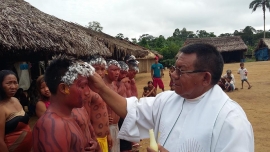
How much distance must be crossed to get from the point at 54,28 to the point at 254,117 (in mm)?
6803

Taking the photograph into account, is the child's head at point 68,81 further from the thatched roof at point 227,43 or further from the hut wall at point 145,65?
the thatched roof at point 227,43

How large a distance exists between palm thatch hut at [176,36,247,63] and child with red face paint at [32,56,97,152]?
35.8 metres

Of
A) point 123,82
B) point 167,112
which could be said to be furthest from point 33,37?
point 167,112

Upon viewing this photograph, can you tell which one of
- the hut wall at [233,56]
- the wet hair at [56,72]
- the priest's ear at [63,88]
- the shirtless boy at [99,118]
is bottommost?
the shirtless boy at [99,118]

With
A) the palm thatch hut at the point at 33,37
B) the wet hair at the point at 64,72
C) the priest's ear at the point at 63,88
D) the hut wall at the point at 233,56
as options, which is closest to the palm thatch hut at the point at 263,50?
the hut wall at the point at 233,56

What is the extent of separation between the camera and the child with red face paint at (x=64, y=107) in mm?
2082

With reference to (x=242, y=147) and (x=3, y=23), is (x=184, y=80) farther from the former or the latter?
(x=3, y=23)

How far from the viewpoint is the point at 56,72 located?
228cm

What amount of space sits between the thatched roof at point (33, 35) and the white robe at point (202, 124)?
4.40 m

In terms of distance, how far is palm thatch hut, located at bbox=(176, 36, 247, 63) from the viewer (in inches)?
1467

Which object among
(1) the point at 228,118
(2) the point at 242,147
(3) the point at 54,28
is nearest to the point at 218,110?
(1) the point at 228,118

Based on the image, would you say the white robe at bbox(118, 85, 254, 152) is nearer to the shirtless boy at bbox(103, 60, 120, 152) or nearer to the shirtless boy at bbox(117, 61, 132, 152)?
the shirtless boy at bbox(103, 60, 120, 152)

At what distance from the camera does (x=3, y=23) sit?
599 cm

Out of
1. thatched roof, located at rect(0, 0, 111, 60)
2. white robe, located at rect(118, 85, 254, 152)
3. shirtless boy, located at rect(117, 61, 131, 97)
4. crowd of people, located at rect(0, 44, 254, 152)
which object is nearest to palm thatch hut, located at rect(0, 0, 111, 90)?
thatched roof, located at rect(0, 0, 111, 60)
